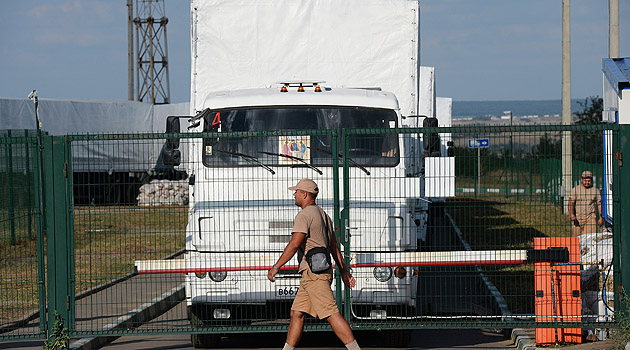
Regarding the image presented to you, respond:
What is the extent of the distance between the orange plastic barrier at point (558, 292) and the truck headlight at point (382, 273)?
1.51 metres

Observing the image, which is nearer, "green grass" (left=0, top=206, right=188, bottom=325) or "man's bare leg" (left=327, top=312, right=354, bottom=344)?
"man's bare leg" (left=327, top=312, right=354, bottom=344)

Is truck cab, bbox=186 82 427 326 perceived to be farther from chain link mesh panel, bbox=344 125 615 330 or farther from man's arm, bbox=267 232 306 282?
man's arm, bbox=267 232 306 282

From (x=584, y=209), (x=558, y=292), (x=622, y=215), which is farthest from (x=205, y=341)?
(x=584, y=209)

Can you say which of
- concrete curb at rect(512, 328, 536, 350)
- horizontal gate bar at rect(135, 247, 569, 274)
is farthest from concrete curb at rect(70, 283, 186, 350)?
concrete curb at rect(512, 328, 536, 350)

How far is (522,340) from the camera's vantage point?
908 cm

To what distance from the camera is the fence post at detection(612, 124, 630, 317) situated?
27.3ft

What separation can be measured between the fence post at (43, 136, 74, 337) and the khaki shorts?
2497mm

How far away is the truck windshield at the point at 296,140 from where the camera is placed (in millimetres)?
9141

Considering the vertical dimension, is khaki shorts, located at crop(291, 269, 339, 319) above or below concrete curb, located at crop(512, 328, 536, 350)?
above

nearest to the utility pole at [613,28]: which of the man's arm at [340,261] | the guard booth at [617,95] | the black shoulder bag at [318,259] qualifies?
the guard booth at [617,95]

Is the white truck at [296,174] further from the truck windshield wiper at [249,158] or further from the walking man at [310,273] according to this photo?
the walking man at [310,273]

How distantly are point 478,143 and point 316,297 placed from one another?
250cm

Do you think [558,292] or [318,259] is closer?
[318,259]

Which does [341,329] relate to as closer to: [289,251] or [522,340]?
[289,251]
